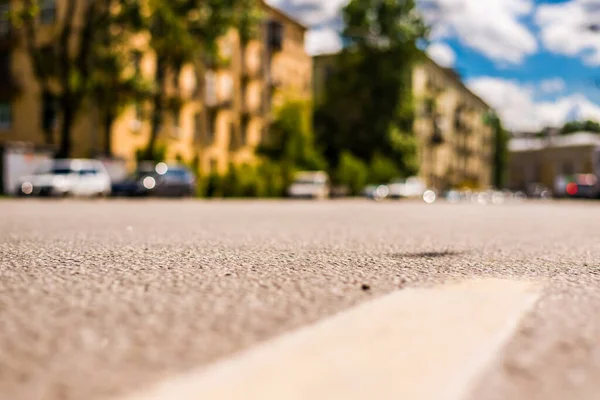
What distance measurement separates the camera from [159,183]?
103 feet

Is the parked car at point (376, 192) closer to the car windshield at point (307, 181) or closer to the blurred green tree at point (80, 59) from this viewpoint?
the car windshield at point (307, 181)

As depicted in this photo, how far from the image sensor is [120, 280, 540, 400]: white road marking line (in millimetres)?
2096

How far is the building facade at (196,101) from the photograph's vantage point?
35.9m

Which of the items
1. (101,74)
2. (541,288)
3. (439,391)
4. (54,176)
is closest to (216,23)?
(101,74)

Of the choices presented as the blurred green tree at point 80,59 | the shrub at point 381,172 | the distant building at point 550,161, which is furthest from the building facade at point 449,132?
the blurred green tree at point 80,59

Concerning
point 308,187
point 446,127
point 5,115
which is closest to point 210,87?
point 308,187

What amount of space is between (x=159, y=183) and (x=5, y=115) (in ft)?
36.2

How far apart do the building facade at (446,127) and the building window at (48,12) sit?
2913 centimetres

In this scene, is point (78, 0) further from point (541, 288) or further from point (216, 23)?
point (541, 288)

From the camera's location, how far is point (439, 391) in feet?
6.98

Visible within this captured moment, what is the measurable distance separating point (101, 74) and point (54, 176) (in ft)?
16.4

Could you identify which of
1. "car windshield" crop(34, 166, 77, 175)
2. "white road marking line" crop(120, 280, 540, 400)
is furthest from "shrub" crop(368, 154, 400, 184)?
"white road marking line" crop(120, 280, 540, 400)

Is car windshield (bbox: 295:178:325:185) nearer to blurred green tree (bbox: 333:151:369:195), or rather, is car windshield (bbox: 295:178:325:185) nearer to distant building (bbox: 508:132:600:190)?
blurred green tree (bbox: 333:151:369:195)

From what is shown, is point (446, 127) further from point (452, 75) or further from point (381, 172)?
point (381, 172)
